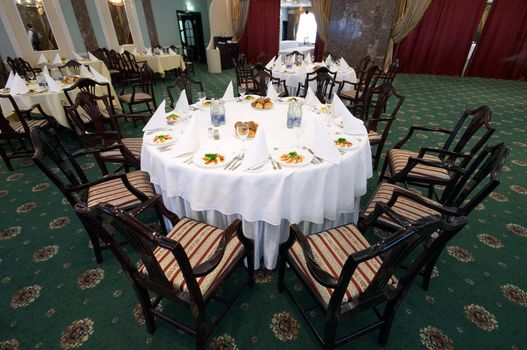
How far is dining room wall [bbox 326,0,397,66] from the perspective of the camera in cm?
623

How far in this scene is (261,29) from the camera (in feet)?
32.0

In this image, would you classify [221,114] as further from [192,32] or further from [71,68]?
[192,32]

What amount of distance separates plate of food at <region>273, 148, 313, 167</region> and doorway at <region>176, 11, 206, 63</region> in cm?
984

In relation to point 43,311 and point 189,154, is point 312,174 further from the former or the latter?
point 43,311

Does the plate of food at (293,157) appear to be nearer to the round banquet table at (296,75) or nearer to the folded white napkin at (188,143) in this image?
the folded white napkin at (188,143)

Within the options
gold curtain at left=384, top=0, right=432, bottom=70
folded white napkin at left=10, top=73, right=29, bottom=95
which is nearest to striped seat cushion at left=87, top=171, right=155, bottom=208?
folded white napkin at left=10, top=73, right=29, bottom=95

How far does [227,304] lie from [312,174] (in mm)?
895

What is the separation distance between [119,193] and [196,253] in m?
0.88

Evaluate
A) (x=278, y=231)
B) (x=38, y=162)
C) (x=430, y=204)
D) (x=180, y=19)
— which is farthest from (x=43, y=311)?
(x=180, y=19)

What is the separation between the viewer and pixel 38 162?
146 cm

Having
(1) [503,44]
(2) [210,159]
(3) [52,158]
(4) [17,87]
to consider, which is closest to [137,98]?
(4) [17,87]

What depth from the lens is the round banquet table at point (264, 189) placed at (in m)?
1.41

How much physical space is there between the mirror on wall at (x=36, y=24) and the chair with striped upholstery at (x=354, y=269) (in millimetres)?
9017

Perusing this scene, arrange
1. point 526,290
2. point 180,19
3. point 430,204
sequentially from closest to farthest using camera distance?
point 430,204, point 526,290, point 180,19
